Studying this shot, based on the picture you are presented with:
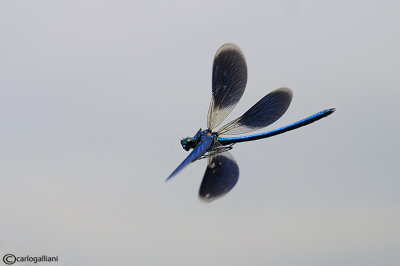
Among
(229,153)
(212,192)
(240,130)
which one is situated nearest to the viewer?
(212,192)

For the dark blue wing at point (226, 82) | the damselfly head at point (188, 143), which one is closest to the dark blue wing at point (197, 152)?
the damselfly head at point (188, 143)

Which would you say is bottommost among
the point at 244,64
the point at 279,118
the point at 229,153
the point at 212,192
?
the point at 212,192

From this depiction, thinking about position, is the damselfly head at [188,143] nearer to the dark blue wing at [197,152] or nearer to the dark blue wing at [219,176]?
the dark blue wing at [197,152]

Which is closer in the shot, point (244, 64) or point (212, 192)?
point (212, 192)

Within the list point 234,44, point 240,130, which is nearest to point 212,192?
point 240,130

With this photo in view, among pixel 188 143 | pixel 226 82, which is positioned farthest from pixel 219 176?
pixel 226 82

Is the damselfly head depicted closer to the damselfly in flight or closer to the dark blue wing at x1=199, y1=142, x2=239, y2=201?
the damselfly in flight

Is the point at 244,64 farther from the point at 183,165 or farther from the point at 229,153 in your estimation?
the point at 183,165

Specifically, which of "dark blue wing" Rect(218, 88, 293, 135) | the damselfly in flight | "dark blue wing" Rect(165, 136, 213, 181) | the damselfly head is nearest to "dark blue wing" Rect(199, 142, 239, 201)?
the damselfly in flight
